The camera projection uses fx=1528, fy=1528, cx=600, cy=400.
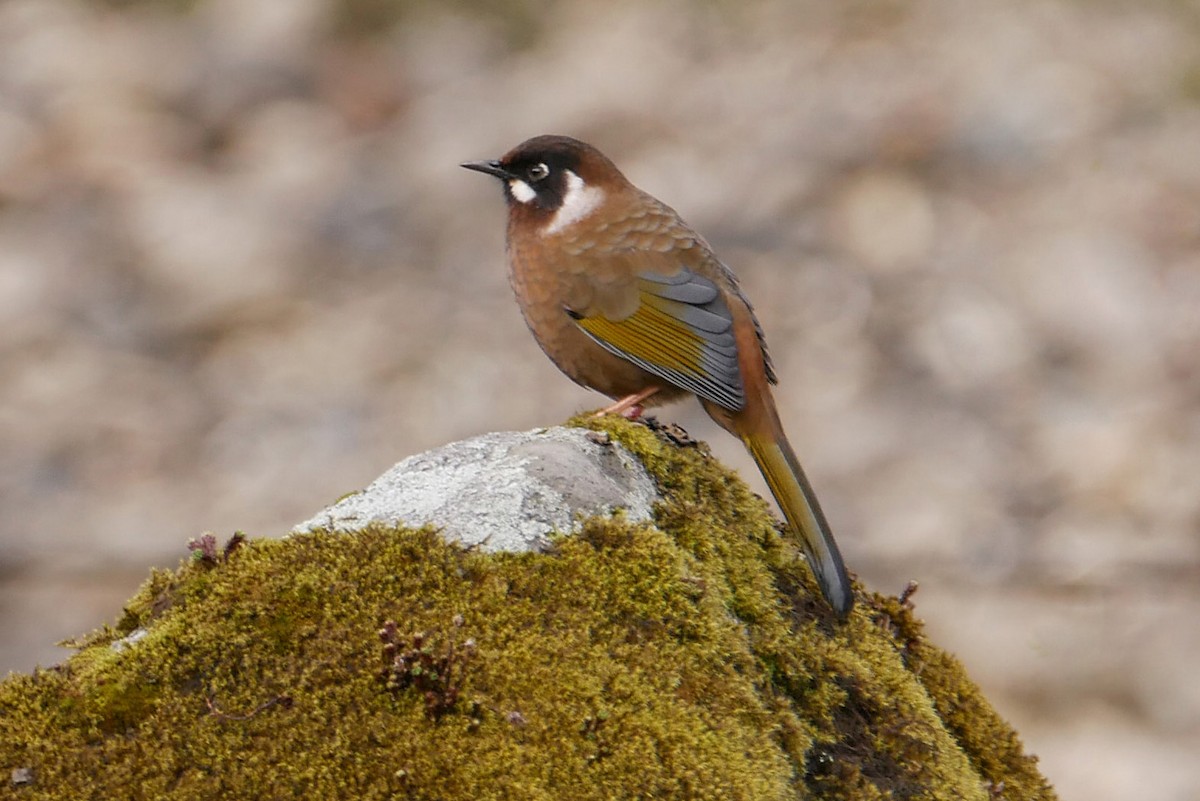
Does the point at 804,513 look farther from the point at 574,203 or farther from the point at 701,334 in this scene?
the point at 574,203

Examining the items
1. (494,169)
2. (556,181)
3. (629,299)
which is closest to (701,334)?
(629,299)

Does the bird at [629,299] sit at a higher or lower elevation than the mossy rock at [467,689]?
higher

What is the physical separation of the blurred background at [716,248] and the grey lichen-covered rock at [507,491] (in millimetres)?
5995

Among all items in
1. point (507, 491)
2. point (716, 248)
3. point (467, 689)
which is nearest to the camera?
point (467, 689)

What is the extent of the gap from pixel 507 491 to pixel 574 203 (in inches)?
91.6

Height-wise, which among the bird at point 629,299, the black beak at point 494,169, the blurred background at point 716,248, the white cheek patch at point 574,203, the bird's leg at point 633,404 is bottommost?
the bird's leg at point 633,404

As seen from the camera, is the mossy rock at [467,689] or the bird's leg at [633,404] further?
the bird's leg at [633,404]

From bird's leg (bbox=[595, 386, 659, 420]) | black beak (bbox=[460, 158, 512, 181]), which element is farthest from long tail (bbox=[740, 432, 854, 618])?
black beak (bbox=[460, 158, 512, 181])

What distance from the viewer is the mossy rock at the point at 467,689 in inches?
110

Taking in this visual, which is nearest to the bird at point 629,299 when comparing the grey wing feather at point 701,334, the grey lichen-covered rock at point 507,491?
the grey wing feather at point 701,334

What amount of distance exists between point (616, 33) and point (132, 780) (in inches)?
401

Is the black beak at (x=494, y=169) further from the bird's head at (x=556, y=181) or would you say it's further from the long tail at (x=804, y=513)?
the long tail at (x=804, y=513)

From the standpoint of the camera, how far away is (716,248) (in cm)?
1089

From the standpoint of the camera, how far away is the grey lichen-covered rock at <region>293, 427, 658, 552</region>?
11.3 ft
